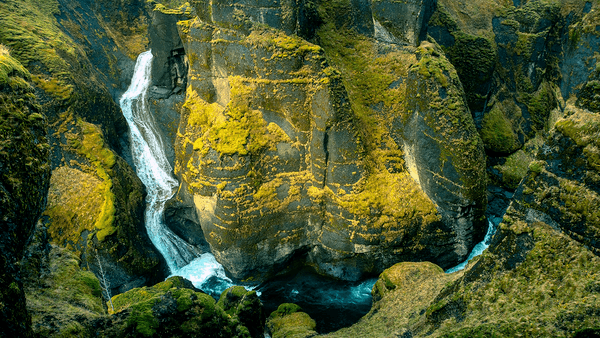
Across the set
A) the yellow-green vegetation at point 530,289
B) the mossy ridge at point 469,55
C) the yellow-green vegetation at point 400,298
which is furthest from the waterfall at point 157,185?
the mossy ridge at point 469,55

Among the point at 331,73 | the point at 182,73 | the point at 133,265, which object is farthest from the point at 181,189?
the point at 331,73

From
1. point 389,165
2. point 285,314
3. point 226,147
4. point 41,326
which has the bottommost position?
point 285,314

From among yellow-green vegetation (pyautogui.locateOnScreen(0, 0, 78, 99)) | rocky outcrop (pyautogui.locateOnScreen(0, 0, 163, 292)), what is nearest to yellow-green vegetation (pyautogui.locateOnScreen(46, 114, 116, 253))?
rocky outcrop (pyautogui.locateOnScreen(0, 0, 163, 292))

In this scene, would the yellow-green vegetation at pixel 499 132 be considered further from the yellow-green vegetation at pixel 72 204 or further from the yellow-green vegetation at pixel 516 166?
the yellow-green vegetation at pixel 72 204

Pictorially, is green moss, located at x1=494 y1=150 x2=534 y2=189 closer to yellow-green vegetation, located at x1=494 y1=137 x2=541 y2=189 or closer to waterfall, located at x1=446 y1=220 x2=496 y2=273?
yellow-green vegetation, located at x1=494 y1=137 x2=541 y2=189

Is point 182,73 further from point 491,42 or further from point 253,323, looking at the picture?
point 491,42
